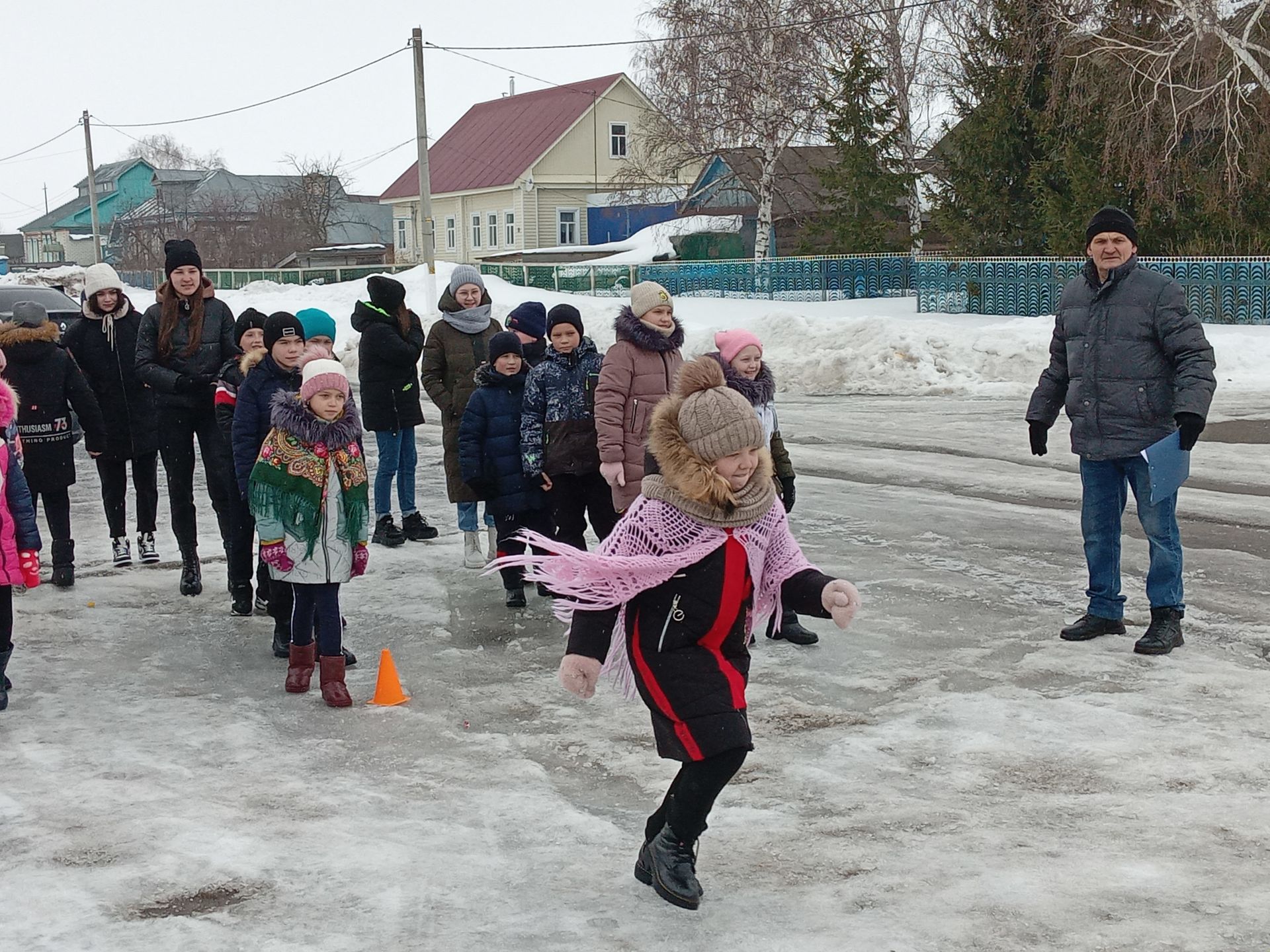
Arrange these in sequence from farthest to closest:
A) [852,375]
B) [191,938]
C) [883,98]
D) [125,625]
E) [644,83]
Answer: [644,83], [883,98], [852,375], [125,625], [191,938]

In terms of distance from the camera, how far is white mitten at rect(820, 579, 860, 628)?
3779 millimetres

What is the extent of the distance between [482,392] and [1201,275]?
18.3 metres

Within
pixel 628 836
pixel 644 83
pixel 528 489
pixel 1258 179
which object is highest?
pixel 644 83

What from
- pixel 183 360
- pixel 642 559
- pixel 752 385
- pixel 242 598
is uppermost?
pixel 183 360

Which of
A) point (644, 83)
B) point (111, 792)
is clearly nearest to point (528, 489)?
point (111, 792)

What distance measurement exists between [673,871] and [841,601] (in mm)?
942

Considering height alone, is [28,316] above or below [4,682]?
above

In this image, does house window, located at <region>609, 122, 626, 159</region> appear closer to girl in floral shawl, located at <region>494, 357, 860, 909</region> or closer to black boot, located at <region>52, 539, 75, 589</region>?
black boot, located at <region>52, 539, 75, 589</region>

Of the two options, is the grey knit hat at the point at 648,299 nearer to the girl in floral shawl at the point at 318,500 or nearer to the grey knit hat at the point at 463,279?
the girl in floral shawl at the point at 318,500

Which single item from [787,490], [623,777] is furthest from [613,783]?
[787,490]

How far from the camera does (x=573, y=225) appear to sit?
180 feet

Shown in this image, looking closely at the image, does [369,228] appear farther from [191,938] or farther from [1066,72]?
[191,938]

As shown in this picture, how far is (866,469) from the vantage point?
11.9 meters

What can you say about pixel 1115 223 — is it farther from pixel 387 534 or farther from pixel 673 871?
pixel 387 534
